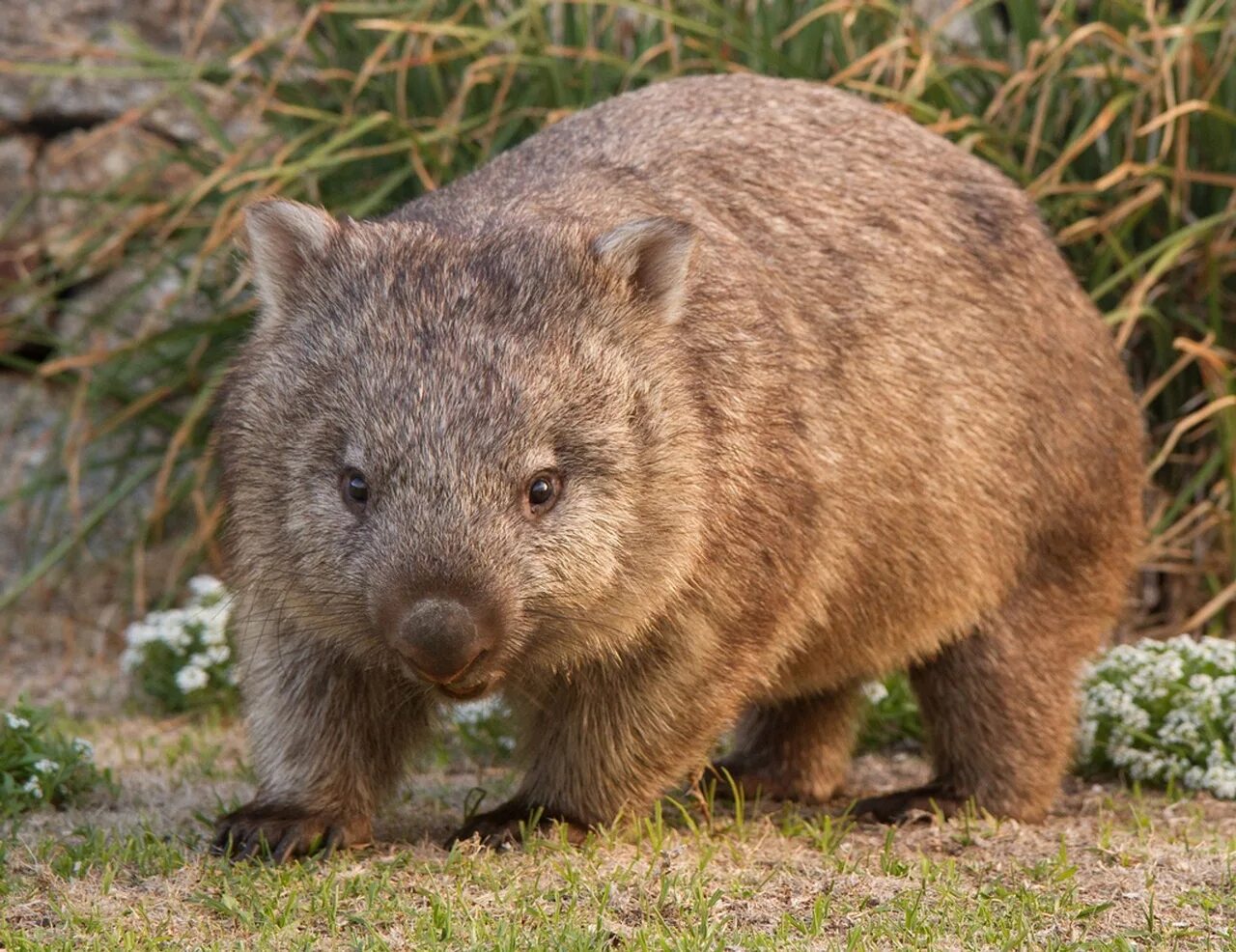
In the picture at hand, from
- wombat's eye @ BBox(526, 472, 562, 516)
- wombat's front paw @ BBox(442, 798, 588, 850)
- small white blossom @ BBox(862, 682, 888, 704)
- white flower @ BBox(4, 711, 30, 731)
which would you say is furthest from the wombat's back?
white flower @ BBox(4, 711, 30, 731)

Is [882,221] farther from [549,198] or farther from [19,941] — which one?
[19,941]

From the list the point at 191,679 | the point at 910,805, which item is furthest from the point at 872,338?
the point at 191,679

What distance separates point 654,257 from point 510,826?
4.49ft

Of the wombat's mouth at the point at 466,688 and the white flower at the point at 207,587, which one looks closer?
the wombat's mouth at the point at 466,688

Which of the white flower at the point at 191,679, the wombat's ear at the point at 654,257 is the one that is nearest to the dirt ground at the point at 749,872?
the white flower at the point at 191,679

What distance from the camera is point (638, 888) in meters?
4.05

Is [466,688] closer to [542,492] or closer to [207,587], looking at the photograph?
[542,492]

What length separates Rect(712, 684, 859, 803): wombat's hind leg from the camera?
566cm

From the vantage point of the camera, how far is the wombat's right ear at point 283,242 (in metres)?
4.23

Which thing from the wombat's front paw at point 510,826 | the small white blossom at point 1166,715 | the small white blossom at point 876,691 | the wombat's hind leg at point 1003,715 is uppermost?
the wombat's front paw at point 510,826

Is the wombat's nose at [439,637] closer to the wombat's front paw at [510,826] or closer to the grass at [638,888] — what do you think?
the grass at [638,888]

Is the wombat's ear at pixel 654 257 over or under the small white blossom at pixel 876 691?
over

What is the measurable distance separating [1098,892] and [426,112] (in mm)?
4672

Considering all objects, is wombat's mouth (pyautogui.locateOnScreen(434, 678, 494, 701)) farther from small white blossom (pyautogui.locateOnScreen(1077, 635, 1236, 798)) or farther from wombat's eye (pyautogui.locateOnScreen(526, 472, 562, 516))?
small white blossom (pyautogui.locateOnScreen(1077, 635, 1236, 798))
